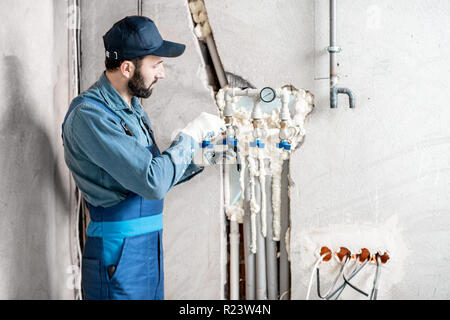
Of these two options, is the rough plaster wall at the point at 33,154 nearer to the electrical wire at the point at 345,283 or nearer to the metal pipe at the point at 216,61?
the metal pipe at the point at 216,61

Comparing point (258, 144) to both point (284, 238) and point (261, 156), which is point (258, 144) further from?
point (284, 238)

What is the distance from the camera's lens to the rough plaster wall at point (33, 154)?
1128 mm

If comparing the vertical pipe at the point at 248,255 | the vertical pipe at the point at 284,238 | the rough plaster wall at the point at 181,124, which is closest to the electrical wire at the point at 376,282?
the vertical pipe at the point at 284,238

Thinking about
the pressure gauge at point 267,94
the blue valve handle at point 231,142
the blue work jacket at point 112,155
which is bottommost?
the blue work jacket at point 112,155

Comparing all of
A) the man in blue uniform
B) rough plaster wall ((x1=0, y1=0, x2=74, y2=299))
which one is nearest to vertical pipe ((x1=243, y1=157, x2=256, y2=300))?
the man in blue uniform

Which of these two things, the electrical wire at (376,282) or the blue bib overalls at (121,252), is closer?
the blue bib overalls at (121,252)

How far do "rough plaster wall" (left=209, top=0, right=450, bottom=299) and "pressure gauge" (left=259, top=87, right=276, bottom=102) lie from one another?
113 millimetres

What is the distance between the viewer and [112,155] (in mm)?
1056

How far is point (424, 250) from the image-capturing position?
53.4 inches

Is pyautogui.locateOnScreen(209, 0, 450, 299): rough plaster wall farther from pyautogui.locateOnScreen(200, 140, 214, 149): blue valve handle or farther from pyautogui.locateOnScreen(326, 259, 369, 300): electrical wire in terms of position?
pyautogui.locateOnScreen(200, 140, 214, 149): blue valve handle

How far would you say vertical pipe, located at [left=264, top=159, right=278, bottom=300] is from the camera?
58.0 inches

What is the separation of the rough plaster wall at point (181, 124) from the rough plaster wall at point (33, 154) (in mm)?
136

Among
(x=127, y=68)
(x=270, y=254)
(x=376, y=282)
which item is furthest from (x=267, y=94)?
(x=376, y=282)
